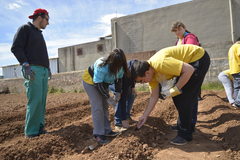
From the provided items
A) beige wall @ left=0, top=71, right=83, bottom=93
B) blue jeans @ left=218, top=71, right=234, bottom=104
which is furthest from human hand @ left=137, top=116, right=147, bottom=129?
beige wall @ left=0, top=71, right=83, bottom=93

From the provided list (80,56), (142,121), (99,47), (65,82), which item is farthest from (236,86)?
(80,56)

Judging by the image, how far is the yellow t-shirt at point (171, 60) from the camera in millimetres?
2439

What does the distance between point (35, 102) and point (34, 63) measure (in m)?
0.59

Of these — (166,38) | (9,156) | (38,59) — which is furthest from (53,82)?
(9,156)

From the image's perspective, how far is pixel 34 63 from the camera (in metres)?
3.47

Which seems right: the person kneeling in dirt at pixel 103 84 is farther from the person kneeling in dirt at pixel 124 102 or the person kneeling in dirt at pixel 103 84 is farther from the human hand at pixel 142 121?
the human hand at pixel 142 121

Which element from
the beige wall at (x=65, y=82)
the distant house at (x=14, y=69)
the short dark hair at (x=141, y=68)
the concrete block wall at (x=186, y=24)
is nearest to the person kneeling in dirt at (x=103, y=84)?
the short dark hair at (x=141, y=68)

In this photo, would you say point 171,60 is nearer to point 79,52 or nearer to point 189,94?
point 189,94

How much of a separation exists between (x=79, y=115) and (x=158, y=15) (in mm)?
10017

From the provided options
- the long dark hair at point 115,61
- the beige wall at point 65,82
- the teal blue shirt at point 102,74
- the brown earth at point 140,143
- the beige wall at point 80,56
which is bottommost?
the brown earth at point 140,143

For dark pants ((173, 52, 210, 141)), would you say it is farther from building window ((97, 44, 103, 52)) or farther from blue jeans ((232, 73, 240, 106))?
building window ((97, 44, 103, 52))

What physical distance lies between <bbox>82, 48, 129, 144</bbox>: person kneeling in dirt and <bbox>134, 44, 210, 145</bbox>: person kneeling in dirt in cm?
25

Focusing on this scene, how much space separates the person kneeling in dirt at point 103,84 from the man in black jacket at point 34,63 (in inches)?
32.6

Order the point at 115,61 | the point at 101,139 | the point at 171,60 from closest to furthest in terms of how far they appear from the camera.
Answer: the point at 171,60 → the point at 115,61 → the point at 101,139
